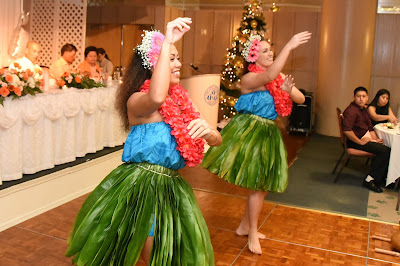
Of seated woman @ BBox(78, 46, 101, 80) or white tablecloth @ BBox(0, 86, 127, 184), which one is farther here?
seated woman @ BBox(78, 46, 101, 80)

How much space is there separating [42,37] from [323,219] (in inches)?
255

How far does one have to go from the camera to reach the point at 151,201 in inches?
99.0

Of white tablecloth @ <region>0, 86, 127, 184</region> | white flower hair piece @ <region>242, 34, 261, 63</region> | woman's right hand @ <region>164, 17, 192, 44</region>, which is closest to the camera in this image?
woman's right hand @ <region>164, 17, 192, 44</region>

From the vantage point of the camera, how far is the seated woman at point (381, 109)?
7410mm

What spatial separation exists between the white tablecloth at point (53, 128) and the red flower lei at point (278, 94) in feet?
5.10

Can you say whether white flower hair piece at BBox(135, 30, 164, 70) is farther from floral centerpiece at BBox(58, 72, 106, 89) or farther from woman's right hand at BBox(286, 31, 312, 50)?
floral centerpiece at BBox(58, 72, 106, 89)

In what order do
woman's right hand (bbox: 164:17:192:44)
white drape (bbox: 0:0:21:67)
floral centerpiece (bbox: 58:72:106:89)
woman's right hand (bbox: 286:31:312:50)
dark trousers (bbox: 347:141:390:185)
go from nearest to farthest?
woman's right hand (bbox: 164:17:192:44)
woman's right hand (bbox: 286:31:312:50)
floral centerpiece (bbox: 58:72:106:89)
dark trousers (bbox: 347:141:390:185)
white drape (bbox: 0:0:21:67)

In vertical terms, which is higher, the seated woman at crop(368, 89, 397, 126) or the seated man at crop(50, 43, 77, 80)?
the seated man at crop(50, 43, 77, 80)

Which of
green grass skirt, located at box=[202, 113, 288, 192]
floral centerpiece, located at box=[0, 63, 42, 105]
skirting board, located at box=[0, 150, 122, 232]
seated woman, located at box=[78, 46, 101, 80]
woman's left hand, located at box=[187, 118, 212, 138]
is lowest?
skirting board, located at box=[0, 150, 122, 232]

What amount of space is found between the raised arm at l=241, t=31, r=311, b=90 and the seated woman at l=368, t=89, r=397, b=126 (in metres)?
3.91

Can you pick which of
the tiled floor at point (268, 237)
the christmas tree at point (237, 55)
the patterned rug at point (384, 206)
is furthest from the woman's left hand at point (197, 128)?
the christmas tree at point (237, 55)

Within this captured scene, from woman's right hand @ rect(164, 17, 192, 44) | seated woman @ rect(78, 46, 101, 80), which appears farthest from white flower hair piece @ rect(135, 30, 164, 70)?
seated woman @ rect(78, 46, 101, 80)

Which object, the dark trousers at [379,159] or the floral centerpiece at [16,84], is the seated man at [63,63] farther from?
the dark trousers at [379,159]

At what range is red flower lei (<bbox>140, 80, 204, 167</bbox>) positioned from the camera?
257 centimetres
